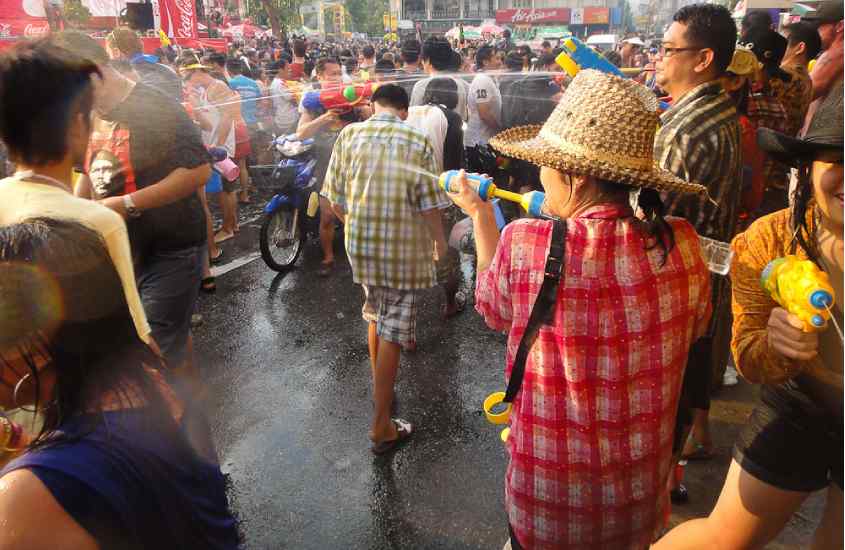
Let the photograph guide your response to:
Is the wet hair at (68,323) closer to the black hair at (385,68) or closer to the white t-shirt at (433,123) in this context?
the white t-shirt at (433,123)

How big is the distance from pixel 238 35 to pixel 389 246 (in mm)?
32951

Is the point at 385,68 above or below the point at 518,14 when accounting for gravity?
below

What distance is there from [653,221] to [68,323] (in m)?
1.39

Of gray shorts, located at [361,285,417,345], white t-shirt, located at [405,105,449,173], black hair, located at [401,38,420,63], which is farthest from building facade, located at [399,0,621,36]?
gray shorts, located at [361,285,417,345]

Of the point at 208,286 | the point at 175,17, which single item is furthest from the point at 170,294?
the point at 175,17

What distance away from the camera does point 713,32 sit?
102 inches

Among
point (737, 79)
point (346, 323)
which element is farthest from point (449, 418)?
point (737, 79)

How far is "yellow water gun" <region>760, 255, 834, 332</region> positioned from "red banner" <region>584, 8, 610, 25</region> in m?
76.6

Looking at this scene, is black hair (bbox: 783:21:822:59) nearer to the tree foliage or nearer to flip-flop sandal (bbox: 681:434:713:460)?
flip-flop sandal (bbox: 681:434:713:460)

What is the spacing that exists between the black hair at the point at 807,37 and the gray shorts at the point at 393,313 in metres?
3.91

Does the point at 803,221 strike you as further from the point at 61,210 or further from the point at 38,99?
the point at 38,99

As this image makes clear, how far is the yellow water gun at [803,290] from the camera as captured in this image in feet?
4.32

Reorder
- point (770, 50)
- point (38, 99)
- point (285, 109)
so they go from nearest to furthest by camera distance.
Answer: point (38, 99) → point (770, 50) → point (285, 109)

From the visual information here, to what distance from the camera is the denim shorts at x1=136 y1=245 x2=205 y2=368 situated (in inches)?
111
